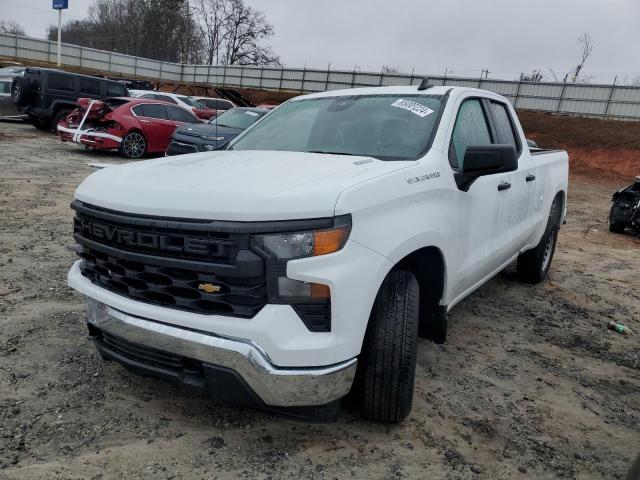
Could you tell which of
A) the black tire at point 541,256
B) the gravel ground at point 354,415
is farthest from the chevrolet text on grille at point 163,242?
the black tire at point 541,256

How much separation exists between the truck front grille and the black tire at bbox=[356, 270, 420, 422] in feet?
2.05

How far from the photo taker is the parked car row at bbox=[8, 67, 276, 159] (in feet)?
35.1

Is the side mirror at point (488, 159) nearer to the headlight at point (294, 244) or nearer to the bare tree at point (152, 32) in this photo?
the headlight at point (294, 244)

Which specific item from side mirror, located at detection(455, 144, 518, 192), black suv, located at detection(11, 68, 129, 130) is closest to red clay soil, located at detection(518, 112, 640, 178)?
black suv, located at detection(11, 68, 129, 130)

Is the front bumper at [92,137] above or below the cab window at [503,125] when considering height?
below

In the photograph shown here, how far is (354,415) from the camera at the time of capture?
9.06 ft

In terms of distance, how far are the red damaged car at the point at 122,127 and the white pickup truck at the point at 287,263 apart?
10049 mm

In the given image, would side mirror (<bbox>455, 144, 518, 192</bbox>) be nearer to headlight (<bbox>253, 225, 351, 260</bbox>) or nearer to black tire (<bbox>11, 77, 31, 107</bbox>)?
headlight (<bbox>253, 225, 351, 260</bbox>)

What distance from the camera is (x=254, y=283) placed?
209 cm

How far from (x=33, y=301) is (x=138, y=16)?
212 ft

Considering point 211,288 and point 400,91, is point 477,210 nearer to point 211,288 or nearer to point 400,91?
point 400,91

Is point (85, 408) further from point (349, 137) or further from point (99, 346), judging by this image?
point (349, 137)

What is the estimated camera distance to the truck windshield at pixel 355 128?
3119 millimetres

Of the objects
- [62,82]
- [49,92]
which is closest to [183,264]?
[49,92]
